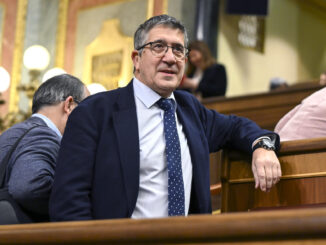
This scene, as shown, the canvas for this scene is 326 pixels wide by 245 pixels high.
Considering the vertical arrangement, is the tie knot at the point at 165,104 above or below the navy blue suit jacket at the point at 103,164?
above

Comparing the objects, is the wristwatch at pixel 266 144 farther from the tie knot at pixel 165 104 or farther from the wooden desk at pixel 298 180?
the tie knot at pixel 165 104

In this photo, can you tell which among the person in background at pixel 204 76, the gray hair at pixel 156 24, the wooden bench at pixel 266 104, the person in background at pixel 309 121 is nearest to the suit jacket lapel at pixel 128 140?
the gray hair at pixel 156 24

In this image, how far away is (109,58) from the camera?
906 cm

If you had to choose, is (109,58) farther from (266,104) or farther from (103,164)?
(103,164)

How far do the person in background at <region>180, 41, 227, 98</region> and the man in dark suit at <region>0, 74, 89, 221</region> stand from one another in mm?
3417

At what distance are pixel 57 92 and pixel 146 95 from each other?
54cm

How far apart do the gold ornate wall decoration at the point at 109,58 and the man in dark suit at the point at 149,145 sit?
6024 millimetres

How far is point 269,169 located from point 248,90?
7.96 metres

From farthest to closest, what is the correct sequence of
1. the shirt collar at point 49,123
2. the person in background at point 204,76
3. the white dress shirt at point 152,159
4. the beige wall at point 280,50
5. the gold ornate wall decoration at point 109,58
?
the beige wall at point 280,50
the gold ornate wall decoration at point 109,58
the person in background at point 204,76
the shirt collar at point 49,123
the white dress shirt at point 152,159

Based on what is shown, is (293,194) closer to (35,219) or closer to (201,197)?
(201,197)

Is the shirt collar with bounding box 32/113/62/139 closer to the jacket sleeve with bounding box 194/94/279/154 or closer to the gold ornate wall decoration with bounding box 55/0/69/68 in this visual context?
the jacket sleeve with bounding box 194/94/279/154

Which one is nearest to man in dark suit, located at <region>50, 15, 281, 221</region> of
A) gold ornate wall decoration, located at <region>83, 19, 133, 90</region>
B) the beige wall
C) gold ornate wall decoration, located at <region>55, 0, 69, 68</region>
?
gold ornate wall decoration, located at <region>83, 19, 133, 90</region>

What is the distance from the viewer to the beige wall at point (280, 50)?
9.60m

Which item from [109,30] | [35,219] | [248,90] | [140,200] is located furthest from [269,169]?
[248,90]
